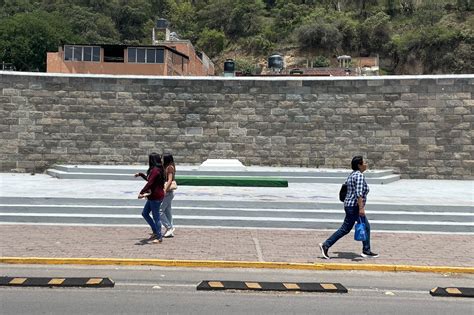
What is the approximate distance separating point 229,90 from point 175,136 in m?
2.38

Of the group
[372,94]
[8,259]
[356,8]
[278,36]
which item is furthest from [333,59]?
[8,259]

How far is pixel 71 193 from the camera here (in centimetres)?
1293

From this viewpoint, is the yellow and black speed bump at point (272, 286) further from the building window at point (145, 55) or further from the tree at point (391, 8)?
the tree at point (391, 8)

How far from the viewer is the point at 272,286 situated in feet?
23.3

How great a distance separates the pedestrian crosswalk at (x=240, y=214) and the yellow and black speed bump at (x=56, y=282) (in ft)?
13.1

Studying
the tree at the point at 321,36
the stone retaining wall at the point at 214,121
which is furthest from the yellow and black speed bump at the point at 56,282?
the tree at the point at 321,36

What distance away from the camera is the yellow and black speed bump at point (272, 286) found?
22.8 feet

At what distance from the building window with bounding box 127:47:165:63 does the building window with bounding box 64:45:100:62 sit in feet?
9.79

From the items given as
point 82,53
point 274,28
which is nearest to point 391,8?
point 274,28

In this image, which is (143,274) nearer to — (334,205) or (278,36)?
(334,205)

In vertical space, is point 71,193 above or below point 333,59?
below

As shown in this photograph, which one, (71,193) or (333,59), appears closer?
(71,193)

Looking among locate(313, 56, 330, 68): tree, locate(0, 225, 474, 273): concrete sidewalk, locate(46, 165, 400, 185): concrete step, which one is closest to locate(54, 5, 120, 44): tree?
locate(313, 56, 330, 68): tree

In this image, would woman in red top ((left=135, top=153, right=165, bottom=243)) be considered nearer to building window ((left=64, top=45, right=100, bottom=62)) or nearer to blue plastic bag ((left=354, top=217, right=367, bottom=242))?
blue plastic bag ((left=354, top=217, right=367, bottom=242))
